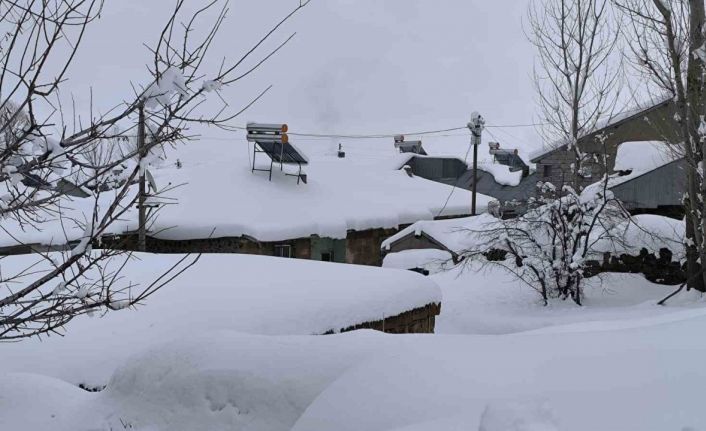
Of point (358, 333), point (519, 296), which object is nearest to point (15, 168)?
point (358, 333)

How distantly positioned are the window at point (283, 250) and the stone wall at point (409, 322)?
32.7 ft

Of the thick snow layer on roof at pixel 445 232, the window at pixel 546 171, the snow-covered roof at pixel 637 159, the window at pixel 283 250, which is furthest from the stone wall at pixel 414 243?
the window at pixel 546 171

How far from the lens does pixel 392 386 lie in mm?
2744

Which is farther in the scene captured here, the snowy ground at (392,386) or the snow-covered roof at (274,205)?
the snow-covered roof at (274,205)

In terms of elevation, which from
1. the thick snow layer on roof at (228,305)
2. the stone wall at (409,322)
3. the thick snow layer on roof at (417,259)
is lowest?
the stone wall at (409,322)

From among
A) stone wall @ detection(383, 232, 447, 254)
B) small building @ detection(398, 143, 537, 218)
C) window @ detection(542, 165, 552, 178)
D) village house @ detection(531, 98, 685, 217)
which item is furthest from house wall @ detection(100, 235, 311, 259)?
small building @ detection(398, 143, 537, 218)

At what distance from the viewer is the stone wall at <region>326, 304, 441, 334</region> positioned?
754 centimetres

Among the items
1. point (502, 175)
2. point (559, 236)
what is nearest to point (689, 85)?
point (559, 236)

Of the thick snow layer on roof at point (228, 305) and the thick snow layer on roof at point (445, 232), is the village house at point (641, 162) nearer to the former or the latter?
the thick snow layer on roof at point (445, 232)

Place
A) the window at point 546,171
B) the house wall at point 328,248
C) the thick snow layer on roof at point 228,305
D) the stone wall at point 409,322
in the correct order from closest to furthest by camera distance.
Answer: the thick snow layer on roof at point 228,305 → the stone wall at point 409,322 → the house wall at point 328,248 → the window at point 546,171

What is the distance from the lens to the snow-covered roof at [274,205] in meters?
17.0

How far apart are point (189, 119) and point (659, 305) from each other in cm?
1132

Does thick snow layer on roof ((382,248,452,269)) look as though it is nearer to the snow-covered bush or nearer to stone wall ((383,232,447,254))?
stone wall ((383,232,447,254))

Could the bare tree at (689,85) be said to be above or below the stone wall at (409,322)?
above
